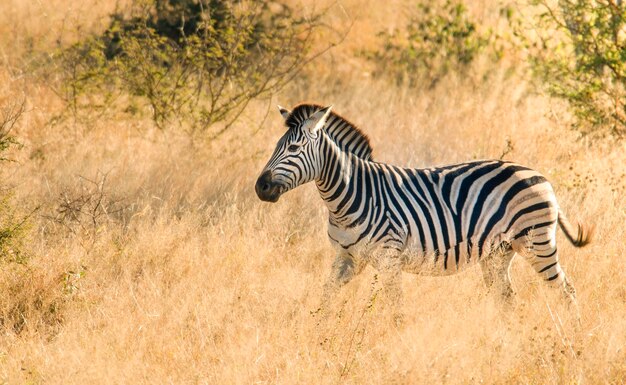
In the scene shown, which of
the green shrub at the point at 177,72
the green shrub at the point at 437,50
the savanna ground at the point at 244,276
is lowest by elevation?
the savanna ground at the point at 244,276

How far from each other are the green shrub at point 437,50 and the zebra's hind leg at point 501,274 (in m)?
7.18

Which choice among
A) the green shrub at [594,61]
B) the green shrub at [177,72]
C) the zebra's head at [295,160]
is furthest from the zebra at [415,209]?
the green shrub at [594,61]

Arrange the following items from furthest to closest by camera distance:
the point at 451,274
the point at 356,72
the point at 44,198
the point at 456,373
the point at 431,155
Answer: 1. the point at 356,72
2. the point at 431,155
3. the point at 44,198
4. the point at 451,274
5. the point at 456,373

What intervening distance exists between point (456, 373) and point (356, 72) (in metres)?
9.65

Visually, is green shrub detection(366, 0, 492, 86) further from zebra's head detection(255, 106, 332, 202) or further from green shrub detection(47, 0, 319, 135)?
zebra's head detection(255, 106, 332, 202)

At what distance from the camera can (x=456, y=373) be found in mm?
5020

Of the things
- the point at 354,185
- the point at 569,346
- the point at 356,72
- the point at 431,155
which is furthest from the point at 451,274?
the point at 356,72

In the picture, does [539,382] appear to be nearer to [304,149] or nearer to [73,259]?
[304,149]

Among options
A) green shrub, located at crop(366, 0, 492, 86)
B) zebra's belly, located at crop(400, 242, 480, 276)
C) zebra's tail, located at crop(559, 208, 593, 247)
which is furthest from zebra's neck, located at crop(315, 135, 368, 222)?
green shrub, located at crop(366, 0, 492, 86)

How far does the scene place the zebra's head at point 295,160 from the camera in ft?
19.7

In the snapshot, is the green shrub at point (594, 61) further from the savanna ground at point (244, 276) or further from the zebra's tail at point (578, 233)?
the zebra's tail at point (578, 233)

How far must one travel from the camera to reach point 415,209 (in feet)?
20.9

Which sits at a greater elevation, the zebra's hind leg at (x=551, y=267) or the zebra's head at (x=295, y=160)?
the zebra's head at (x=295, y=160)

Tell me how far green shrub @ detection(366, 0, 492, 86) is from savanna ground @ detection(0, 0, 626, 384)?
2181 mm
